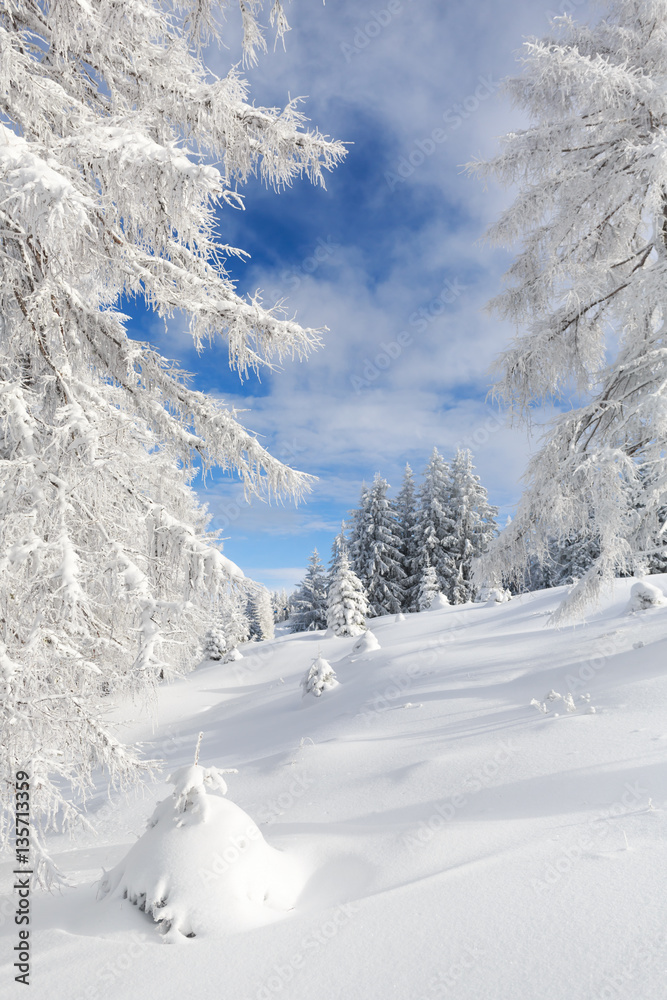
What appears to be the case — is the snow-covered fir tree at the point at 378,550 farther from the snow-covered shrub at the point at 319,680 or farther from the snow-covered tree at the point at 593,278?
the snow-covered tree at the point at 593,278

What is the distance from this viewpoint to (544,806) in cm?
357

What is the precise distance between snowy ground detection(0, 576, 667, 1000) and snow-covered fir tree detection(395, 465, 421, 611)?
22747mm

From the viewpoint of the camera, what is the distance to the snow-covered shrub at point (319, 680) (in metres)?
9.92

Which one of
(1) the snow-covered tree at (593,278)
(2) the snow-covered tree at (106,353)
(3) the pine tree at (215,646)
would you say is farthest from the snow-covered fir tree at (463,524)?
(2) the snow-covered tree at (106,353)

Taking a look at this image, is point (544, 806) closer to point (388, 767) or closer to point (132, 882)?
point (388, 767)

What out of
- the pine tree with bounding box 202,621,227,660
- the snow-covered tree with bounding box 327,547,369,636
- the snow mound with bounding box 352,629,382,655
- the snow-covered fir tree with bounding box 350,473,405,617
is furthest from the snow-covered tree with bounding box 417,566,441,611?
the snow mound with bounding box 352,629,382,655

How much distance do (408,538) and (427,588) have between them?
19.8 feet

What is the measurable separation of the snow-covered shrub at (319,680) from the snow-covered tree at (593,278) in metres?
5.04

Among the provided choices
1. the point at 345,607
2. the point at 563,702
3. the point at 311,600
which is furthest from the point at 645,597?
the point at 311,600

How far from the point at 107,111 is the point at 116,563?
399 centimetres

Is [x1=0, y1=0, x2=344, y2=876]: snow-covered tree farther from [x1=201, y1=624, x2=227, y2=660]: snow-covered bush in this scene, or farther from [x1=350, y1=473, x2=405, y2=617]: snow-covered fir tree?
[x1=350, y1=473, x2=405, y2=617]: snow-covered fir tree

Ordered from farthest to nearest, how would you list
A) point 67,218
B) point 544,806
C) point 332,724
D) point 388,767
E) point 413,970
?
point 332,724 → point 388,767 → point 544,806 → point 67,218 → point 413,970

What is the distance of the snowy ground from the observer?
1.91 m

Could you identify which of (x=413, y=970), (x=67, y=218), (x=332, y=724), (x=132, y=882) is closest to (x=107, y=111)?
(x=67, y=218)
